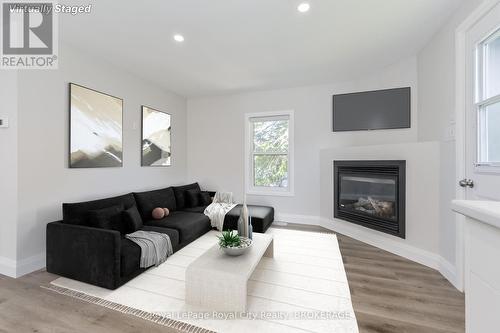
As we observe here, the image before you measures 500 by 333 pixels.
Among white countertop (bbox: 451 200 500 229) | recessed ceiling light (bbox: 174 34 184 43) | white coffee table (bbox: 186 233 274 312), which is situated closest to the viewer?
white countertop (bbox: 451 200 500 229)

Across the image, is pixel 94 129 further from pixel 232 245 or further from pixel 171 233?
pixel 232 245

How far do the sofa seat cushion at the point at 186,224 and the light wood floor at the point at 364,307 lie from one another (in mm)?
1179

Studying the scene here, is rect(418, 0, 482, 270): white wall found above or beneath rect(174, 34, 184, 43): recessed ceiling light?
beneath

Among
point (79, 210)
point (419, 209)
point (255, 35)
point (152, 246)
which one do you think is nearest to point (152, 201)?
point (79, 210)

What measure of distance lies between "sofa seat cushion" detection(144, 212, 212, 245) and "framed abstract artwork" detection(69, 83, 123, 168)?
113cm

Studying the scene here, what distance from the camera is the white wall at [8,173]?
90.3 inches

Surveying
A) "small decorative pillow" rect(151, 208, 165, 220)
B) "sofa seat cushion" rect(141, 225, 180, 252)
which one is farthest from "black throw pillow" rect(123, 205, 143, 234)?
"small decorative pillow" rect(151, 208, 165, 220)

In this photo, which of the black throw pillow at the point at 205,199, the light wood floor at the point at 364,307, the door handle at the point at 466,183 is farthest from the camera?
the black throw pillow at the point at 205,199

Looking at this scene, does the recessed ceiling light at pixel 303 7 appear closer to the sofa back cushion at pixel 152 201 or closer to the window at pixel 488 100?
the window at pixel 488 100

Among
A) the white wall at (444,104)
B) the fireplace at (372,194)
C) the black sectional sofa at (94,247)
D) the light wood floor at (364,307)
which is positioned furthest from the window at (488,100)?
the black sectional sofa at (94,247)

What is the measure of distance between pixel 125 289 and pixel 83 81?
2611 mm

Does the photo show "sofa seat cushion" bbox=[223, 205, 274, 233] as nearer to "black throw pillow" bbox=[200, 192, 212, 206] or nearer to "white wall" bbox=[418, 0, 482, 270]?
"black throw pillow" bbox=[200, 192, 212, 206]

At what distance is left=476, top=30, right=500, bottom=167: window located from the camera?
1720mm

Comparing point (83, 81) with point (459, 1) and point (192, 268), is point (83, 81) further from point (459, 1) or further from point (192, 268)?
point (459, 1)
